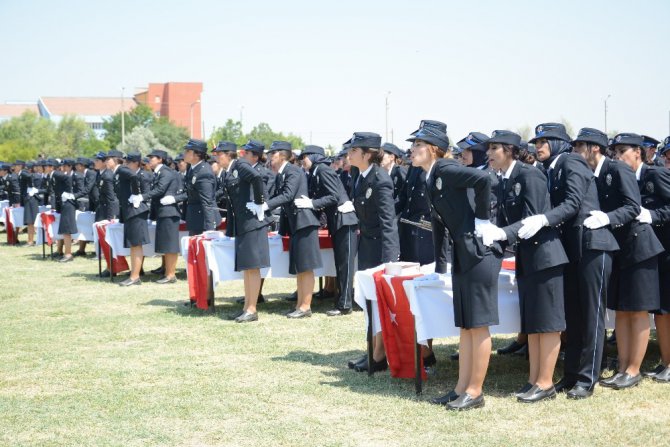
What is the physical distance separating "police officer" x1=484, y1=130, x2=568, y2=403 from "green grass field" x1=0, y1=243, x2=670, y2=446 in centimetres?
31

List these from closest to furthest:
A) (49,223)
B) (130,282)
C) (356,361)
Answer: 1. (356,361)
2. (130,282)
3. (49,223)

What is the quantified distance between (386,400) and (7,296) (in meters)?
8.08

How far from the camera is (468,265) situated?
573cm

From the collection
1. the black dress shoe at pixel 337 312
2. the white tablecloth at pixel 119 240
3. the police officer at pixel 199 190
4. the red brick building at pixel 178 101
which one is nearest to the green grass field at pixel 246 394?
the black dress shoe at pixel 337 312

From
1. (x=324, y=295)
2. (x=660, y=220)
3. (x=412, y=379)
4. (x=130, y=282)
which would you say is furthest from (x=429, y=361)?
(x=130, y=282)

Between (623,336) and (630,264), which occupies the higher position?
(630,264)

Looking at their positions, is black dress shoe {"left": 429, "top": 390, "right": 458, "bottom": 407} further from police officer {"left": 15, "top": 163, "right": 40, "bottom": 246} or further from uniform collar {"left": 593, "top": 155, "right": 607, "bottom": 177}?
police officer {"left": 15, "top": 163, "right": 40, "bottom": 246}

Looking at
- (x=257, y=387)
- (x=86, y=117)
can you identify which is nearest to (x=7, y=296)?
(x=257, y=387)

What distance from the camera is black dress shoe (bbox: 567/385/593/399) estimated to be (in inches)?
240

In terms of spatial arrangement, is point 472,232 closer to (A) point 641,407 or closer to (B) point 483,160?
(A) point 641,407

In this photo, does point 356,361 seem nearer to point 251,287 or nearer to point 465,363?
point 465,363

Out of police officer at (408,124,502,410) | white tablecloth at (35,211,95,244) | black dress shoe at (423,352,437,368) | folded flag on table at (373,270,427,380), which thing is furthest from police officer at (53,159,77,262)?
police officer at (408,124,502,410)

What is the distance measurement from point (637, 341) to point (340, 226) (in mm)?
4407

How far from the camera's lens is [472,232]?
569 cm
